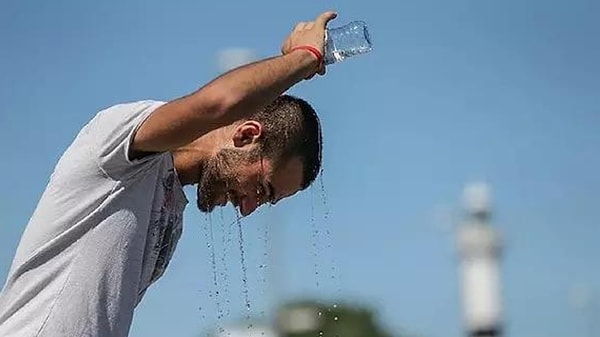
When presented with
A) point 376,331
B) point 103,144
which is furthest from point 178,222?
point 376,331

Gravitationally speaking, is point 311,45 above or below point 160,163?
above

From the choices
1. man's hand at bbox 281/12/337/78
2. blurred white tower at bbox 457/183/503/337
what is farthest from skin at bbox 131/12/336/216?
blurred white tower at bbox 457/183/503/337

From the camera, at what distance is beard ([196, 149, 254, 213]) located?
4.79m

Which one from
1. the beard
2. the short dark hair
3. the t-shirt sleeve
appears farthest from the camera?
the short dark hair

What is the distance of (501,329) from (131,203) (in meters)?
58.2

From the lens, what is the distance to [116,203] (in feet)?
14.7

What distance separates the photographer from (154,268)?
15.7 feet

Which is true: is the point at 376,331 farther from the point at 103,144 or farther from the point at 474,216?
the point at 103,144

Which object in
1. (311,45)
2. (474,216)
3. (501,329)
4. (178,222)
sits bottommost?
(178,222)

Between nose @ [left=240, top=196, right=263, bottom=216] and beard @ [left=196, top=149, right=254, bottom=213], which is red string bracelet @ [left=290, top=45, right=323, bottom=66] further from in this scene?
nose @ [left=240, top=196, right=263, bottom=216]

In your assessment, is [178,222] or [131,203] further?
[178,222]

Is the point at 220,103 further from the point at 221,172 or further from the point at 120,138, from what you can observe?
the point at 221,172

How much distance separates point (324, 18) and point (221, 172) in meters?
0.63

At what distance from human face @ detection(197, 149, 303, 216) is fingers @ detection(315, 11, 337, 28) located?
0.52 meters
